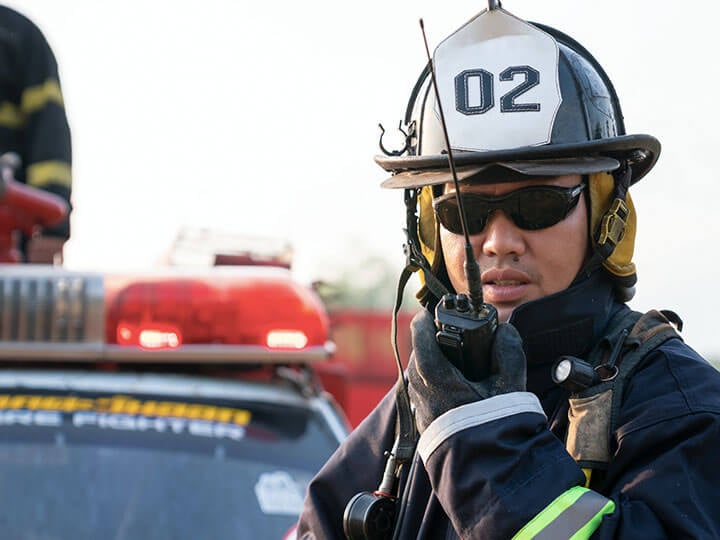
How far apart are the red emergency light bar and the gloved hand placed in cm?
167

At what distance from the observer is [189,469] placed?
351 cm

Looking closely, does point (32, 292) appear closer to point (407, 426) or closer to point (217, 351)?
point (217, 351)

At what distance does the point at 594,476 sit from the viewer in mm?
2178

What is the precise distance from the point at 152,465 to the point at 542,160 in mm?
1610

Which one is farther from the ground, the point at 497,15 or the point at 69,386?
the point at 497,15

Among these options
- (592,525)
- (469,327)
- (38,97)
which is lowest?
(592,525)

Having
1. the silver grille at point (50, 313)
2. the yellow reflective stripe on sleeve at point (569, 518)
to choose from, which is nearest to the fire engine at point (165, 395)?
the silver grille at point (50, 313)

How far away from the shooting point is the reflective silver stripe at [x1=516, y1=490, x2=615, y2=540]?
2.00 meters

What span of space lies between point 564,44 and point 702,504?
3.46 feet

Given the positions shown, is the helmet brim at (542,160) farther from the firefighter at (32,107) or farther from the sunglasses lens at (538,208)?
the firefighter at (32,107)

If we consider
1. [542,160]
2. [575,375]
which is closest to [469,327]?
[575,375]

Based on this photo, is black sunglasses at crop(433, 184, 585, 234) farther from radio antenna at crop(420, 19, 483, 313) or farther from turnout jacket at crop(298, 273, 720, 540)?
turnout jacket at crop(298, 273, 720, 540)

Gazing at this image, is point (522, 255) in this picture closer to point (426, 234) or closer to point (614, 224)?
point (614, 224)

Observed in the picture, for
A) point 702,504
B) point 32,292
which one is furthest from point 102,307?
point 702,504
